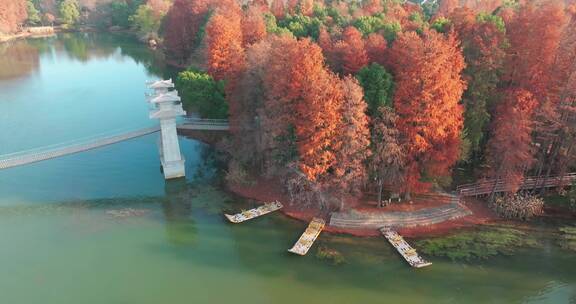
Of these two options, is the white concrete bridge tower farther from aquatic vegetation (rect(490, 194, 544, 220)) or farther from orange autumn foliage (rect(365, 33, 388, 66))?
aquatic vegetation (rect(490, 194, 544, 220))

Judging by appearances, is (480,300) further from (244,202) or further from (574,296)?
(244,202)

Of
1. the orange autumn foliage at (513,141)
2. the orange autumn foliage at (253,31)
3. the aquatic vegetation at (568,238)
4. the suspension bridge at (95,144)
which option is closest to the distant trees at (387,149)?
the orange autumn foliage at (513,141)

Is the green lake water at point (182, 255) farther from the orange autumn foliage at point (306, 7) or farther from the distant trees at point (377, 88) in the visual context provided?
the orange autumn foliage at point (306, 7)

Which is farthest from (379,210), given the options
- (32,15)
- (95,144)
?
(32,15)

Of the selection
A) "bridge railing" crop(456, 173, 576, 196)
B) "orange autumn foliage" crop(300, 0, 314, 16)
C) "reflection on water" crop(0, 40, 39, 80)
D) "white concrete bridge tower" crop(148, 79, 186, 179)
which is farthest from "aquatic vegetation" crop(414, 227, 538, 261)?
"reflection on water" crop(0, 40, 39, 80)

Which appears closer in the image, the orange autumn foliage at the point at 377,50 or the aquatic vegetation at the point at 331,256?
the aquatic vegetation at the point at 331,256

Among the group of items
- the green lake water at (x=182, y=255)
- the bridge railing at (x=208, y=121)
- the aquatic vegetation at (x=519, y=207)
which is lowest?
the green lake water at (x=182, y=255)
